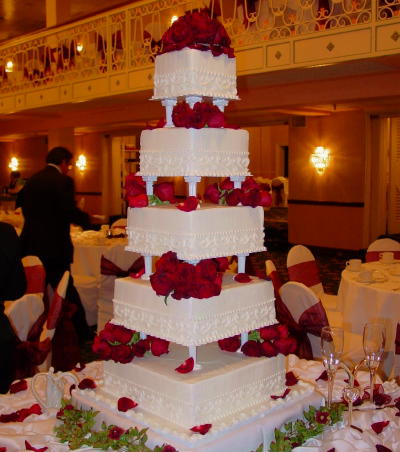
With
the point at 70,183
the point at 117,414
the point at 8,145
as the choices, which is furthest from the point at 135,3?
the point at 8,145

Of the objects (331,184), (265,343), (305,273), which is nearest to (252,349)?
(265,343)

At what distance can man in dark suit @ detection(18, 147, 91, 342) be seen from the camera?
203 inches

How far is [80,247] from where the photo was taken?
6914 millimetres

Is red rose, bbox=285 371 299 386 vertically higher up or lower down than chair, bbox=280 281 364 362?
higher up

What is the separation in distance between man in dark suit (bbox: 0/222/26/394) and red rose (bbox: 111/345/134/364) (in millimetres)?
849

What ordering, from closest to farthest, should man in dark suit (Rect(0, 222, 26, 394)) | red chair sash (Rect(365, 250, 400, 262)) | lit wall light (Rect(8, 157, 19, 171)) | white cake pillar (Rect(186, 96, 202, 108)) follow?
1. white cake pillar (Rect(186, 96, 202, 108))
2. man in dark suit (Rect(0, 222, 26, 394))
3. red chair sash (Rect(365, 250, 400, 262))
4. lit wall light (Rect(8, 157, 19, 171))

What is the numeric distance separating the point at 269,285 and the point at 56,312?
1.88 meters

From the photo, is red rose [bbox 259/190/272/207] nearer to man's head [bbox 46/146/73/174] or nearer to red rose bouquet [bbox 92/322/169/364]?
red rose bouquet [bbox 92/322/169/364]

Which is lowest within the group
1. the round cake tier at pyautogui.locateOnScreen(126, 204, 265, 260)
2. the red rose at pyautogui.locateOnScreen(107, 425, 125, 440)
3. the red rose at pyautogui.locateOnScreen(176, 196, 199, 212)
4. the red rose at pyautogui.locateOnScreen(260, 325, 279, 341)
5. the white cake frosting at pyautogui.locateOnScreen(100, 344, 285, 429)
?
the red rose at pyautogui.locateOnScreen(107, 425, 125, 440)

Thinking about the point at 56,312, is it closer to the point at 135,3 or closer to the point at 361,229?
the point at 135,3

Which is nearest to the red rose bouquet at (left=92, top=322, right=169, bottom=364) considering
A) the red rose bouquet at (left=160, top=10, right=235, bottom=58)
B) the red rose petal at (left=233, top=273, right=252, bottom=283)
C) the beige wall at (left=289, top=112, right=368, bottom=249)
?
the red rose petal at (left=233, top=273, right=252, bottom=283)

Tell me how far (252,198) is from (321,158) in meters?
11.3

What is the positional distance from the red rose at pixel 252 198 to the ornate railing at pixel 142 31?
15.8ft

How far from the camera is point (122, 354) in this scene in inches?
80.7
